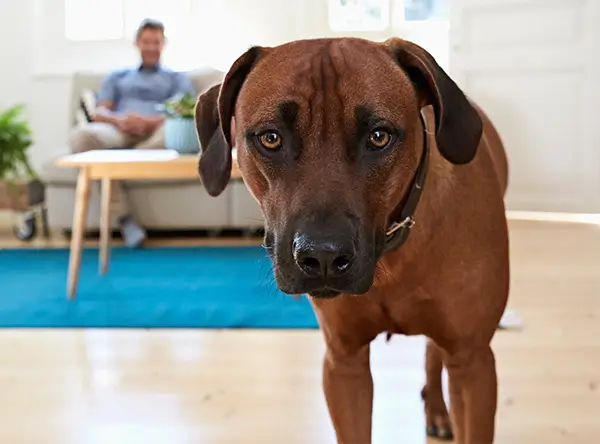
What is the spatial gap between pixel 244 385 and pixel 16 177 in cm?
331

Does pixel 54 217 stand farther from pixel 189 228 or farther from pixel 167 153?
pixel 167 153

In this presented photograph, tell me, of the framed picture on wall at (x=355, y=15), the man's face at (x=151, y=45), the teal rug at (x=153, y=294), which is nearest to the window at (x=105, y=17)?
the man's face at (x=151, y=45)

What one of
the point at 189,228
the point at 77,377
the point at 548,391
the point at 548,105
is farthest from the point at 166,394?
the point at 548,105

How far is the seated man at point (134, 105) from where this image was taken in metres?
4.15

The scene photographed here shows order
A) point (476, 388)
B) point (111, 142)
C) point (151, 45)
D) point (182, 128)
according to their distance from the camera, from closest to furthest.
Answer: point (476, 388) → point (182, 128) → point (111, 142) → point (151, 45)

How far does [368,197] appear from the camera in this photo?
98cm

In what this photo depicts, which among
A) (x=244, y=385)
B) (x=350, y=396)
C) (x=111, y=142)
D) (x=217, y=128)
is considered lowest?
(x=244, y=385)

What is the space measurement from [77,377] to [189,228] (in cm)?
245

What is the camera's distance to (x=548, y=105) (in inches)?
186

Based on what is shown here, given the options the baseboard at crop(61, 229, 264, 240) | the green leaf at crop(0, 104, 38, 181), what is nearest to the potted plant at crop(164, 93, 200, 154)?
the baseboard at crop(61, 229, 264, 240)

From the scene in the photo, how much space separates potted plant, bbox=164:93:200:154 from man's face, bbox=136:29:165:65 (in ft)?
Answer: 4.92

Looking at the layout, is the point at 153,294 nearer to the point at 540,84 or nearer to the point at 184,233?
the point at 184,233

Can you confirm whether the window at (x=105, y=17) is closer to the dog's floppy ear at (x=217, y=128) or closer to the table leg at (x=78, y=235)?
the table leg at (x=78, y=235)

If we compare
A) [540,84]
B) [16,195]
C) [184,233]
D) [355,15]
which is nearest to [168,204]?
[184,233]
